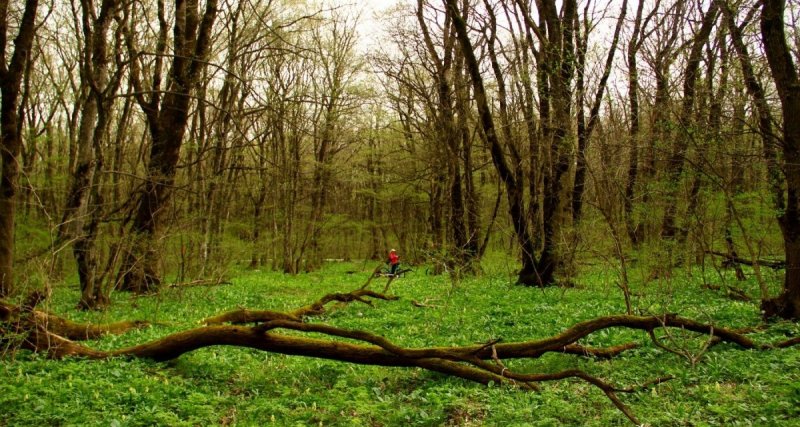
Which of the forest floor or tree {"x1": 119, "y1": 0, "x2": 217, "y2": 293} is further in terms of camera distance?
tree {"x1": 119, "y1": 0, "x2": 217, "y2": 293}

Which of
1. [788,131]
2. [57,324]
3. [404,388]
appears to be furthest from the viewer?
[788,131]

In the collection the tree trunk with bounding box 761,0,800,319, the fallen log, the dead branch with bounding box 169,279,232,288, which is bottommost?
the fallen log

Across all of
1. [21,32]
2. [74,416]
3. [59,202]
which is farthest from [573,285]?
[59,202]

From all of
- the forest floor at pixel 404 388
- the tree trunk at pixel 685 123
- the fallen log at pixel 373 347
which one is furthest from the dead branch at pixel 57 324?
the tree trunk at pixel 685 123

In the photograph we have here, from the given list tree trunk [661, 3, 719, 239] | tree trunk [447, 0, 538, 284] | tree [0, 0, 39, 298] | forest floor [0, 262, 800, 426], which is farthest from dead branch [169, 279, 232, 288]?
tree trunk [661, 3, 719, 239]

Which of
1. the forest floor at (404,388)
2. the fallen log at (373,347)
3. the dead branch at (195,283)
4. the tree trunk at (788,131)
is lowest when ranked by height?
the forest floor at (404,388)

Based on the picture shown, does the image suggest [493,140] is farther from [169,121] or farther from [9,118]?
[9,118]

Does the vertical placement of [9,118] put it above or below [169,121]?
below

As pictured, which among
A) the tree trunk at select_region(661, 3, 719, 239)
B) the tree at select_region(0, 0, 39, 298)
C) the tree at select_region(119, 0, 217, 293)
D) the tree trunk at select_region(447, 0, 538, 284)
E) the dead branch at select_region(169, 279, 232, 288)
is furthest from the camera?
the tree trunk at select_region(447, 0, 538, 284)

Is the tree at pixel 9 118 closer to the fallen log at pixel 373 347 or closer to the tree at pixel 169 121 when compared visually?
the tree at pixel 169 121

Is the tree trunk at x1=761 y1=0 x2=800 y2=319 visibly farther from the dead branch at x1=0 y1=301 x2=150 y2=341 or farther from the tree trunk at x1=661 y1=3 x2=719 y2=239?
the dead branch at x1=0 y1=301 x2=150 y2=341

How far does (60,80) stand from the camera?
2834cm

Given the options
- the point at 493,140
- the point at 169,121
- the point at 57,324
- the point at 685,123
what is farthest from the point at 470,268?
the point at 57,324

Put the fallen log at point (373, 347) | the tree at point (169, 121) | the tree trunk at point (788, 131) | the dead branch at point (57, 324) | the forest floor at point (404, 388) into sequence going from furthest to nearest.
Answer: the tree at point (169, 121)
the tree trunk at point (788, 131)
the dead branch at point (57, 324)
the fallen log at point (373, 347)
the forest floor at point (404, 388)
